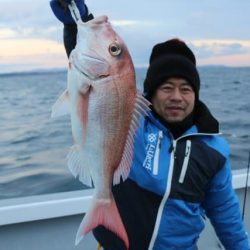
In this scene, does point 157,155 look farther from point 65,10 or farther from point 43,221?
point 43,221

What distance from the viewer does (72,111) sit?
5.50ft

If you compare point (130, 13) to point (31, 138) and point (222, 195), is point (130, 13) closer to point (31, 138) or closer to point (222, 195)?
point (31, 138)

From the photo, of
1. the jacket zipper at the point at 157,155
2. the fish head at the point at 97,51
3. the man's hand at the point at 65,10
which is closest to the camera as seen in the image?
the fish head at the point at 97,51

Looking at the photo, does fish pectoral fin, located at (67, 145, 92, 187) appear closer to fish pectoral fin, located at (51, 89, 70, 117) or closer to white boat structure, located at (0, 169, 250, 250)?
fish pectoral fin, located at (51, 89, 70, 117)

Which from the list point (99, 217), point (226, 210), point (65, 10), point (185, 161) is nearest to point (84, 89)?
point (65, 10)

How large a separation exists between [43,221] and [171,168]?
140 cm

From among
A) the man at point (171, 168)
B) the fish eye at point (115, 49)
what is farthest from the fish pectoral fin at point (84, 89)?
the man at point (171, 168)

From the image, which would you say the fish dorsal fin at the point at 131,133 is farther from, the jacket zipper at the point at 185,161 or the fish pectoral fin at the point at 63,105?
the jacket zipper at the point at 185,161

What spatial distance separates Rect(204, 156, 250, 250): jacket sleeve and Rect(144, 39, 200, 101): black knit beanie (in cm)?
42

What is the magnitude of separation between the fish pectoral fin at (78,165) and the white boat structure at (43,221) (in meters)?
1.51

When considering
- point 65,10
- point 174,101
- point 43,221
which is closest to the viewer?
point 65,10

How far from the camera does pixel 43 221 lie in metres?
3.33

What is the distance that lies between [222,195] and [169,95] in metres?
0.58

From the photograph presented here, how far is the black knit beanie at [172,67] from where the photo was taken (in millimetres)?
2244
